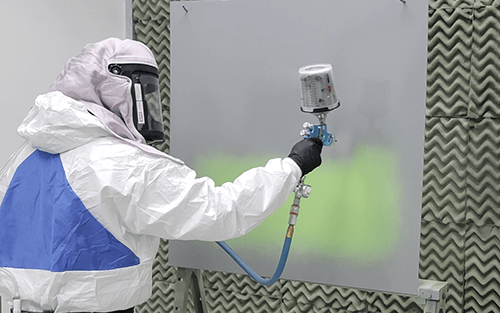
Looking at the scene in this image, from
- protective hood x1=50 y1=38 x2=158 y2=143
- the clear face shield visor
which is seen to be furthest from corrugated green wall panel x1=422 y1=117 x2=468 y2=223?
protective hood x1=50 y1=38 x2=158 y2=143

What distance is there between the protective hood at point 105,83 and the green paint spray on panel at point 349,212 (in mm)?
617

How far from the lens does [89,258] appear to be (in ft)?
5.40

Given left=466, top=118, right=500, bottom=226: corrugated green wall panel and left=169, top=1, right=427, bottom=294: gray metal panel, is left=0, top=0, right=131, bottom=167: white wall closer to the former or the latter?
left=169, top=1, right=427, bottom=294: gray metal panel

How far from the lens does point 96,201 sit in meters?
1.61

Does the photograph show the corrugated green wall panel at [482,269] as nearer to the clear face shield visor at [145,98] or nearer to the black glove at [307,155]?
the black glove at [307,155]

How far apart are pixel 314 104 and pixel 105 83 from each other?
79 cm

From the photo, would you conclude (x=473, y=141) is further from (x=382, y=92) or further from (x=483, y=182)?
(x=382, y=92)

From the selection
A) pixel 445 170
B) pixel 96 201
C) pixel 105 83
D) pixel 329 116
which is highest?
pixel 105 83

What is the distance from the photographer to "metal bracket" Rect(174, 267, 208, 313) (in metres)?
2.24

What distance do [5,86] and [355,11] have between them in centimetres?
188

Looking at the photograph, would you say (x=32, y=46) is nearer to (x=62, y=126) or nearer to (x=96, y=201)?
(x=62, y=126)

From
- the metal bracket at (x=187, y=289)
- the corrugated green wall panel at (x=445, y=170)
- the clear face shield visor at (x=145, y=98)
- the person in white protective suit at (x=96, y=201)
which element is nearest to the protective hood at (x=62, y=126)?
the person in white protective suit at (x=96, y=201)

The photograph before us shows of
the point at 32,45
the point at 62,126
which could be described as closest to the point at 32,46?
the point at 32,45

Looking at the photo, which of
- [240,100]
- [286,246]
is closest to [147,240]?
[286,246]
